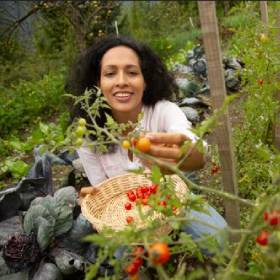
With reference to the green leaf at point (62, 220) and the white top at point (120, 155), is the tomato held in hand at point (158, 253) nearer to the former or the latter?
the white top at point (120, 155)

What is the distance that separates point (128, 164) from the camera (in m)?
2.34

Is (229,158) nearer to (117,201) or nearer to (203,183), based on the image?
(117,201)

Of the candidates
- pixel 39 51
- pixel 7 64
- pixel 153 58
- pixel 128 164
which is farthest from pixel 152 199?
pixel 39 51

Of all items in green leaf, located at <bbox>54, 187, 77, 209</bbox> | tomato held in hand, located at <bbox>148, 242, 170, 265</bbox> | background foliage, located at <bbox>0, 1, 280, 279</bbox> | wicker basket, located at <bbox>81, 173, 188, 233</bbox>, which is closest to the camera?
tomato held in hand, located at <bbox>148, 242, 170, 265</bbox>

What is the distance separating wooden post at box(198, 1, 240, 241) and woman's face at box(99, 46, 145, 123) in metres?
0.76

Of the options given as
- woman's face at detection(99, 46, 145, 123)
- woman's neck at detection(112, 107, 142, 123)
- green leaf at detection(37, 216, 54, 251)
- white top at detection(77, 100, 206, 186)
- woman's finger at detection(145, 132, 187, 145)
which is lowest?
green leaf at detection(37, 216, 54, 251)

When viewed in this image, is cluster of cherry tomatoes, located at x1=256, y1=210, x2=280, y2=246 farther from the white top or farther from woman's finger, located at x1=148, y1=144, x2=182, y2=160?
the white top

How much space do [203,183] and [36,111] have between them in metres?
3.03

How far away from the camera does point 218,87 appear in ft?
4.34

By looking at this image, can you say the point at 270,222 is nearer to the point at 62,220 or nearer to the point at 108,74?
the point at 108,74

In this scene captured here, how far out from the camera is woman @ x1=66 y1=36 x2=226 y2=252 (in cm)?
207

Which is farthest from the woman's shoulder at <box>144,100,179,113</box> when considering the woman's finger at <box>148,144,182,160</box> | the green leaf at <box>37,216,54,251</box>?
the woman's finger at <box>148,144,182,160</box>

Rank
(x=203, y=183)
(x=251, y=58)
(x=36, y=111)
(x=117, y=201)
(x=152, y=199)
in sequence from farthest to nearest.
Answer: (x=36, y=111)
(x=203, y=183)
(x=251, y=58)
(x=117, y=201)
(x=152, y=199)

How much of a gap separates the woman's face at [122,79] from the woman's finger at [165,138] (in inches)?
29.6
